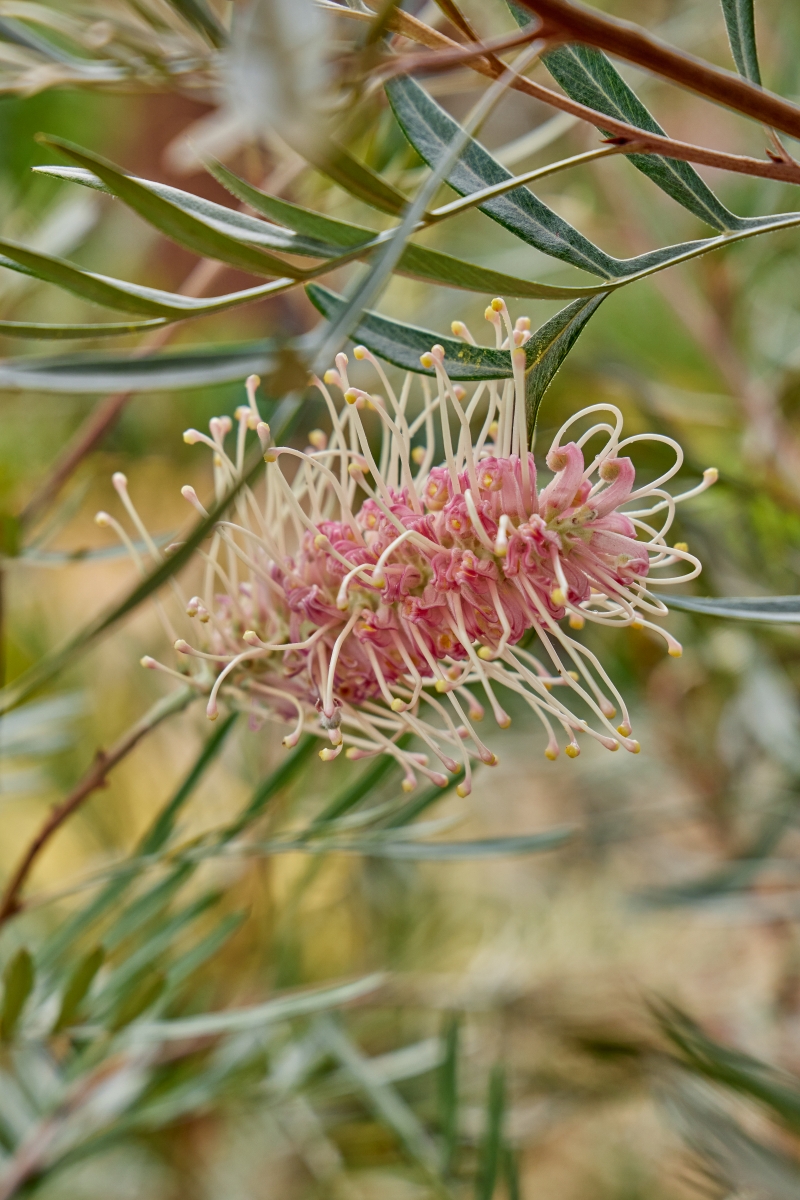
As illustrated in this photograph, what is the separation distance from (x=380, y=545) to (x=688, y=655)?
561 mm

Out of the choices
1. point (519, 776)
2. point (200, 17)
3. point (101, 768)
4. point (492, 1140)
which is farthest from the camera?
point (519, 776)

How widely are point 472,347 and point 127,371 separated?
0.09m

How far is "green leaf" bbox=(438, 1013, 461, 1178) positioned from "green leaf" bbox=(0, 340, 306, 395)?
0.38 metres

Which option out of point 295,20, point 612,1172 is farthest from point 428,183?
point 612,1172

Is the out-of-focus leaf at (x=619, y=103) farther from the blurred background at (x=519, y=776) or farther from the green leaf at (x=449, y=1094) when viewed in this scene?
the green leaf at (x=449, y=1094)

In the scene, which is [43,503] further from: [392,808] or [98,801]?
[98,801]

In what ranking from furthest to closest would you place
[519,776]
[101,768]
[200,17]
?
[519,776]
[101,768]
[200,17]

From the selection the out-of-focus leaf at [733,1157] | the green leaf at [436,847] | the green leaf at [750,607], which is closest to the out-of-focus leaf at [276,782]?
the green leaf at [436,847]

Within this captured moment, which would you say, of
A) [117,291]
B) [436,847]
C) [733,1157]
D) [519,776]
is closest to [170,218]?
[117,291]

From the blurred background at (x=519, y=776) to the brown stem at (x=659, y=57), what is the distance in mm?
237

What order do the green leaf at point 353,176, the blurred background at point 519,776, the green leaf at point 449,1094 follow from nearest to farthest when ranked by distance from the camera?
1. the green leaf at point 353,176
2. the green leaf at point 449,1094
3. the blurred background at point 519,776

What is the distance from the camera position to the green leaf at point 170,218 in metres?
0.19

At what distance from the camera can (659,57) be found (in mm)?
203

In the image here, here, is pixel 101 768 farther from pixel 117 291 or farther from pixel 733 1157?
pixel 733 1157
